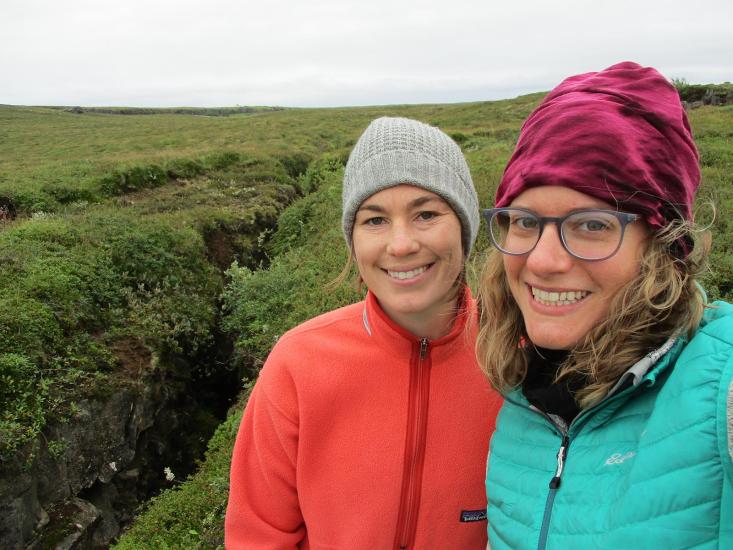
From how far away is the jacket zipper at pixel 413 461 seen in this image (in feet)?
6.93

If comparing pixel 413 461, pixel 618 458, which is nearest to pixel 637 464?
pixel 618 458

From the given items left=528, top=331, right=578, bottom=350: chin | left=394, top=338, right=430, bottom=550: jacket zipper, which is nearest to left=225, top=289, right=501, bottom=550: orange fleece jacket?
left=394, top=338, right=430, bottom=550: jacket zipper

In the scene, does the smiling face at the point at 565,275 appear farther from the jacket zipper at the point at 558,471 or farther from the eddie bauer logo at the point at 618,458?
the eddie bauer logo at the point at 618,458

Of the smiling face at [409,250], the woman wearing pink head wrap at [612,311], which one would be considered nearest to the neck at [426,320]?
the smiling face at [409,250]

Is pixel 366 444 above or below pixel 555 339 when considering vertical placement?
below

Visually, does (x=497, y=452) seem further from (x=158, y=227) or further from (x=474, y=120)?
(x=474, y=120)

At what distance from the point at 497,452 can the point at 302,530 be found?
1.04 m

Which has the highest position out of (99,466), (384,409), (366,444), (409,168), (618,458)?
(409,168)

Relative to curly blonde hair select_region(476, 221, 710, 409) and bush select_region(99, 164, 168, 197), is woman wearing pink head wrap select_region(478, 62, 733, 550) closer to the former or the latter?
curly blonde hair select_region(476, 221, 710, 409)

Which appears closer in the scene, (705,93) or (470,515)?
(470,515)

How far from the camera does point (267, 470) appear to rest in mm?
2152

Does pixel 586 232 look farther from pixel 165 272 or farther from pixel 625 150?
pixel 165 272

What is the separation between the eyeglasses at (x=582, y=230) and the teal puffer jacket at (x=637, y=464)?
0.31 m

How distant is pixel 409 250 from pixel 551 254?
65 cm
